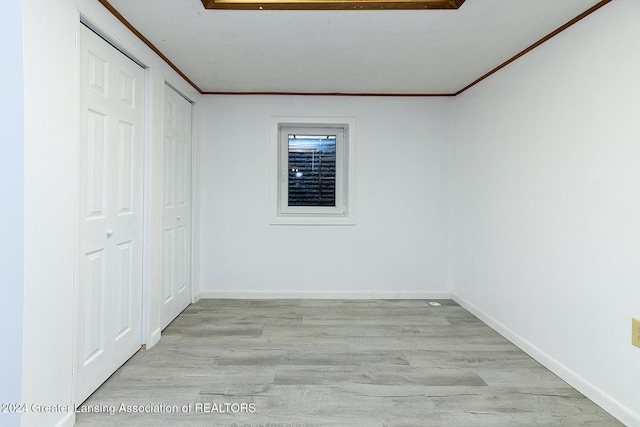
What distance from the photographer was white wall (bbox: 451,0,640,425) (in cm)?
179

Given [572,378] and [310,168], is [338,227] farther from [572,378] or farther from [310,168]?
[572,378]

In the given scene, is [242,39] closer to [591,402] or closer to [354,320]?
[354,320]

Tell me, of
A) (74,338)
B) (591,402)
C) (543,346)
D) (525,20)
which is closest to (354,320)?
(543,346)

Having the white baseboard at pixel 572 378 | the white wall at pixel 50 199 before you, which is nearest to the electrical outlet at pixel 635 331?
the white baseboard at pixel 572 378

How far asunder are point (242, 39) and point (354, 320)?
2.43 m

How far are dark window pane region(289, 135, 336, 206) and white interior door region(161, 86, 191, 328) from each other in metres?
1.13

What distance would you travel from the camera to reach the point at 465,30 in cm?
225

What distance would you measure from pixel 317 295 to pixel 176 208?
169 cm

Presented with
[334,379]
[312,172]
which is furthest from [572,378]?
[312,172]

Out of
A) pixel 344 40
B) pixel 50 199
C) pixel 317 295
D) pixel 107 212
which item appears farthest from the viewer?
pixel 317 295

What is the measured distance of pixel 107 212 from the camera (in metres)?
2.06

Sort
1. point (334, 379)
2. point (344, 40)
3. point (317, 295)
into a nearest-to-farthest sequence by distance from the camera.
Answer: point (334, 379) < point (344, 40) < point (317, 295)

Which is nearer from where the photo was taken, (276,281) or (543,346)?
(543,346)

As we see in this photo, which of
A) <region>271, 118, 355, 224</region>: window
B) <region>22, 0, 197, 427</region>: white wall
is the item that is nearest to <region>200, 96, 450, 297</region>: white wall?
<region>271, 118, 355, 224</region>: window
